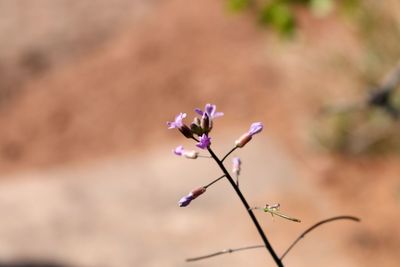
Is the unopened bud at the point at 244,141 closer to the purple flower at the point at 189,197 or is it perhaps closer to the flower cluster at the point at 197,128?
the flower cluster at the point at 197,128

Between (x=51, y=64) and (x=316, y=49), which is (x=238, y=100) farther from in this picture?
(x=51, y=64)

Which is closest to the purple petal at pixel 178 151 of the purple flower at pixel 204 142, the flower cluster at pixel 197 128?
the flower cluster at pixel 197 128

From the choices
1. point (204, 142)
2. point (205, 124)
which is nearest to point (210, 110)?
point (205, 124)

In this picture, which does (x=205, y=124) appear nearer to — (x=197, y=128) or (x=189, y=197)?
(x=197, y=128)

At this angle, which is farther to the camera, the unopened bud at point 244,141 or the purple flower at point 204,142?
the unopened bud at point 244,141

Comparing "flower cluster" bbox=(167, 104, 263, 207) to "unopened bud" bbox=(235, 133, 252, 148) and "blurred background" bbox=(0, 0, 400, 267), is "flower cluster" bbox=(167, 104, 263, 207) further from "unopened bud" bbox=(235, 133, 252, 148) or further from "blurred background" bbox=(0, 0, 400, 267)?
"blurred background" bbox=(0, 0, 400, 267)

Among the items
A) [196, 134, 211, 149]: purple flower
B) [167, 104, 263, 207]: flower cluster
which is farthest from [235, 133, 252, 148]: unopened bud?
[196, 134, 211, 149]: purple flower

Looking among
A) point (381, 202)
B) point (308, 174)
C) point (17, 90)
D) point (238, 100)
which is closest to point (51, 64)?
point (17, 90)

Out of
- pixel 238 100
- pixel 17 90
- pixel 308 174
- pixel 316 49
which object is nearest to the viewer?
pixel 308 174
